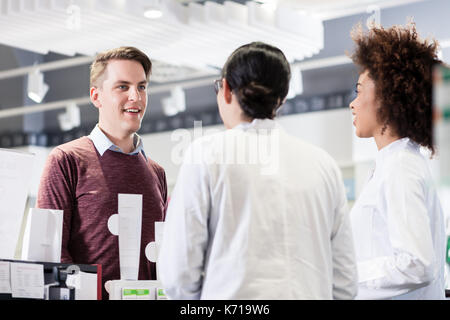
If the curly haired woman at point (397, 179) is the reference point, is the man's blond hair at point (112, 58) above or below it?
above

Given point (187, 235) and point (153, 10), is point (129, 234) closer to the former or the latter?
point (187, 235)

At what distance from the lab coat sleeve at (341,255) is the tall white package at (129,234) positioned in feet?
2.67

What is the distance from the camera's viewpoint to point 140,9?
6.13m

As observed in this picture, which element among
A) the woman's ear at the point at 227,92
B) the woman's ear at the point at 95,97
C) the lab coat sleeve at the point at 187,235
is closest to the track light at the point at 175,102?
the woman's ear at the point at 95,97

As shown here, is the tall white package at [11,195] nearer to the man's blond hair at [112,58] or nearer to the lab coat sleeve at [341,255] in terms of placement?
the man's blond hair at [112,58]

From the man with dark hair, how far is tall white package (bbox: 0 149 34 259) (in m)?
0.07

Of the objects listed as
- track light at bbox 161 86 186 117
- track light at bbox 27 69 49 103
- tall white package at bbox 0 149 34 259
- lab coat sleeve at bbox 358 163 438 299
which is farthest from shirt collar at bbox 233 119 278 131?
track light at bbox 161 86 186 117

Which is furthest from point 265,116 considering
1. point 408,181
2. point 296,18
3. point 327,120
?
point 327,120

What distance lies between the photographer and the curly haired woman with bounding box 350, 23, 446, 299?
2355 mm

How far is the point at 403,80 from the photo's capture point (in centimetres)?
261

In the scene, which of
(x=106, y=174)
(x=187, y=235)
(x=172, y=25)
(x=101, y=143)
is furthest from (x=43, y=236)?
(x=172, y=25)

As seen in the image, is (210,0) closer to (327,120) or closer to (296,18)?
(296,18)

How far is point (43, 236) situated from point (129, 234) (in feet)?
1.24

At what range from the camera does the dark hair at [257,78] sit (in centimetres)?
213
